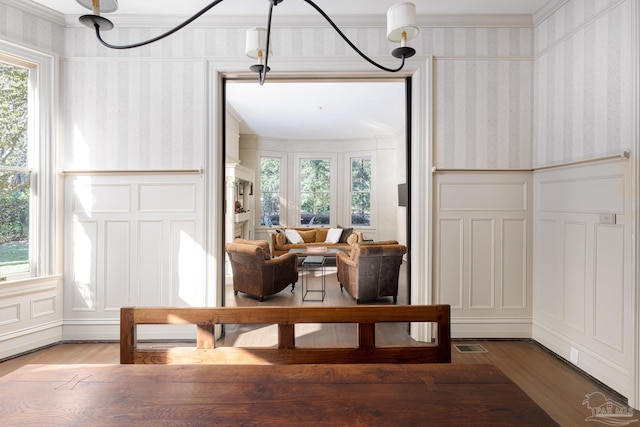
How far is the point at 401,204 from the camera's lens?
25.8 feet

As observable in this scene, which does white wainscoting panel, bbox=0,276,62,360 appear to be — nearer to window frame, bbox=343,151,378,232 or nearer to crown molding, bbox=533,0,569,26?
crown molding, bbox=533,0,569,26

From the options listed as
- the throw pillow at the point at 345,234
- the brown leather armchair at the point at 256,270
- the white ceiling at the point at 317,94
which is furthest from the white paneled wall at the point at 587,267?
the throw pillow at the point at 345,234

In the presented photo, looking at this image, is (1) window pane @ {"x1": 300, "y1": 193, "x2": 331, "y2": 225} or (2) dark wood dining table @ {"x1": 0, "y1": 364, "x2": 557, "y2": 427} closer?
(2) dark wood dining table @ {"x1": 0, "y1": 364, "x2": 557, "y2": 427}

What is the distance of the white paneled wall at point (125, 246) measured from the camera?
3.33m

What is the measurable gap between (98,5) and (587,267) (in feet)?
11.1

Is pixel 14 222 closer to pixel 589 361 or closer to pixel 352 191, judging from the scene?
pixel 589 361

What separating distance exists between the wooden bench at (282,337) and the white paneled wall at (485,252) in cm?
189

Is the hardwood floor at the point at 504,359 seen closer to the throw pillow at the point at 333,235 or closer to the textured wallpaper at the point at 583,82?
the textured wallpaper at the point at 583,82

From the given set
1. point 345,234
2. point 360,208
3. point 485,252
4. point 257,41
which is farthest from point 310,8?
point 360,208

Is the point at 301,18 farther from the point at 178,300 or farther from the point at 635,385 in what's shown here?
the point at 635,385

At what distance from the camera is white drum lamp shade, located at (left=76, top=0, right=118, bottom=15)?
132 cm

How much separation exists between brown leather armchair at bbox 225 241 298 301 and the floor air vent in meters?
2.49

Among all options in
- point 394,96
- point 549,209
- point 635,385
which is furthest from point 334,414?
point 394,96

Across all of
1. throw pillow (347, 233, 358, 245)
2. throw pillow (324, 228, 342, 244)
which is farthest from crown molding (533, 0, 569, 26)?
throw pillow (324, 228, 342, 244)
